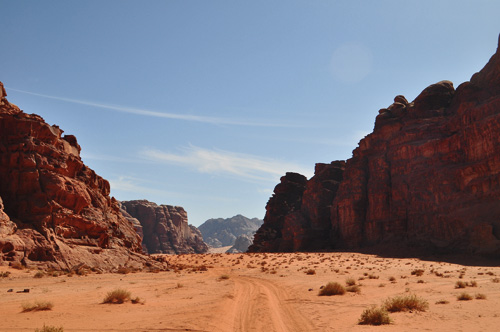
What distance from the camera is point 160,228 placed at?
115 m

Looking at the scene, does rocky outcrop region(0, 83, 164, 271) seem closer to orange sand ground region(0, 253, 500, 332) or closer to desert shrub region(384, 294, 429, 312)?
orange sand ground region(0, 253, 500, 332)

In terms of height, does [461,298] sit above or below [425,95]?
below

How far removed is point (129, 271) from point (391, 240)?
4240 cm

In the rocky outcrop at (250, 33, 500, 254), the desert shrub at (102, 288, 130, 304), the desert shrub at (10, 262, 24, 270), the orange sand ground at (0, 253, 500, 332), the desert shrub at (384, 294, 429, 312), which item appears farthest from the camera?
the rocky outcrop at (250, 33, 500, 254)

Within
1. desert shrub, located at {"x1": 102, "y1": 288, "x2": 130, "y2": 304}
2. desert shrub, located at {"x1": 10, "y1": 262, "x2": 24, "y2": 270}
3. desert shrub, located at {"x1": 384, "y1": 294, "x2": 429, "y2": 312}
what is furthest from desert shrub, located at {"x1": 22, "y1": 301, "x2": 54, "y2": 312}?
desert shrub, located at {"x1": 384, "y1": 294, "x2": 429, "y2": 312}

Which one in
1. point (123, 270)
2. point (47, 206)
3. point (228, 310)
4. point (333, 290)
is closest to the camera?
point (228, 310)

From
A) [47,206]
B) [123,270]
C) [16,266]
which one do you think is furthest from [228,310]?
[47,206]

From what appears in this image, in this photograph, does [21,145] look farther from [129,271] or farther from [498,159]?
[498,159]

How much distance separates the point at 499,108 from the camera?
45969 mm

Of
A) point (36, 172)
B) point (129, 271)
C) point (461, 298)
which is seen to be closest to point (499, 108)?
point (461, 298)

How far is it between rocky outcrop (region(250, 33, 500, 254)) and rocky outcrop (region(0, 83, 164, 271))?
41084mm

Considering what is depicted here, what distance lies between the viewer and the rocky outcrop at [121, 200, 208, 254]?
112m

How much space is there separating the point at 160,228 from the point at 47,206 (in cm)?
9307

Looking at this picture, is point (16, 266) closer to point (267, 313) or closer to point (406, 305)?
point (267, 313)
